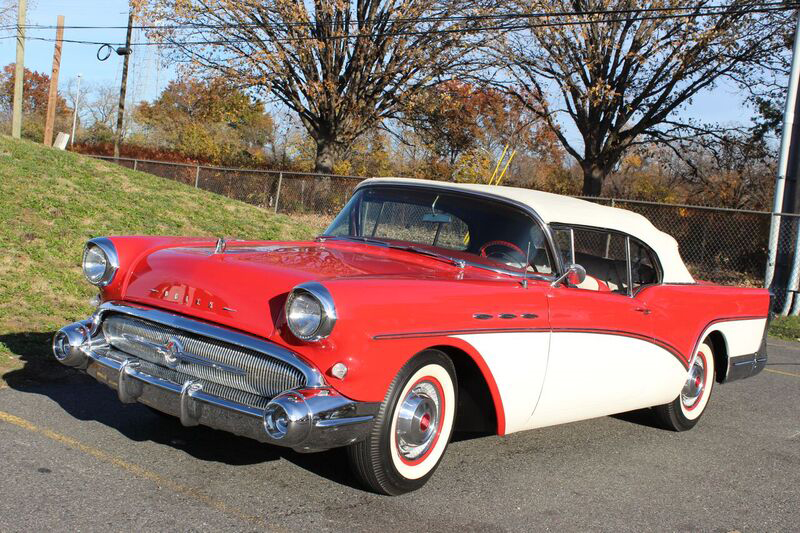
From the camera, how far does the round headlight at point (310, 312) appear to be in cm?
349

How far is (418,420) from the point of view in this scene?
12.8 feet

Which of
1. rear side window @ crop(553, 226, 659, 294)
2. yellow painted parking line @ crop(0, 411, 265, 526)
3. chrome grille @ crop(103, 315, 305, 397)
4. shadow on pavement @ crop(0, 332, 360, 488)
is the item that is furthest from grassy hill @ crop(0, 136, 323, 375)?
rear side window @ crop(553, 226, 659, 294)

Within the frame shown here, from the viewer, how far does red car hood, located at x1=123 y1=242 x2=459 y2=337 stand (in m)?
3.75

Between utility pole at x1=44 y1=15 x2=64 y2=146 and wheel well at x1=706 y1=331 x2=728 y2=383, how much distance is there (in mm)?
20291

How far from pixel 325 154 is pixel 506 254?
2206 centimetres

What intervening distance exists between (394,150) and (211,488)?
55.4 metres

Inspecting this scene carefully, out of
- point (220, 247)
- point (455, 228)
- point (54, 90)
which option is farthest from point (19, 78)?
point (455, 228)

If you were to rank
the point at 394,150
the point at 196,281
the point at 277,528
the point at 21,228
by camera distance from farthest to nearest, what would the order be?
1. the point at 394,150
2. the point at 21,228
3. the point at 196,281
4. the point at 277,528

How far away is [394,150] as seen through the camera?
58406 mm

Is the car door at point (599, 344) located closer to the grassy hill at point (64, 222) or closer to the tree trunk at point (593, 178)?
the grassy hill at point (64, 222)

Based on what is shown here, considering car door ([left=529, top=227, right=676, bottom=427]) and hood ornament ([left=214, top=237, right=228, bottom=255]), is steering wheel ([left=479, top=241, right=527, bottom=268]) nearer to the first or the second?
car door ([left=529, top=227, right=676, bottom=427])

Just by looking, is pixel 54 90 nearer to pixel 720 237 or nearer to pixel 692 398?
pixel 720 237

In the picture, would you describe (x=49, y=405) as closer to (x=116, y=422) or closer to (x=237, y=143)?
(x=116, y=422)

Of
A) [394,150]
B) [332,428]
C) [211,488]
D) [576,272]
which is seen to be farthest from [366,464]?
[394,150]
